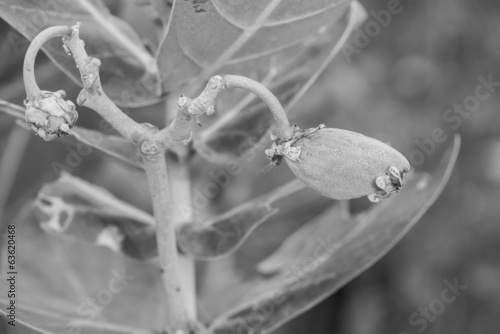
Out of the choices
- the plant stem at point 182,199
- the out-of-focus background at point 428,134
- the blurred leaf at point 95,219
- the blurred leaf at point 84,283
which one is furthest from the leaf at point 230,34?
the out-of-focus background at point 428,134

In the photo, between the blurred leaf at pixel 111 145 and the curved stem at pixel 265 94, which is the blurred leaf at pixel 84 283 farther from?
the curved stem at pixel 265 94

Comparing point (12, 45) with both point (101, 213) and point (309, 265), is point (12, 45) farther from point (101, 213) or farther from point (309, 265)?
point (309, 265)

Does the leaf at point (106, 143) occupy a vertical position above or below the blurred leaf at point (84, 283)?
below

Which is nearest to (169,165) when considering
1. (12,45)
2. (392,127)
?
(12,45)

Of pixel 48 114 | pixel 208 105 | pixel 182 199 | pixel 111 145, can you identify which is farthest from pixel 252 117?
pixel 48 114

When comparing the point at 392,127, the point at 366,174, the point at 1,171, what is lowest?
the point at 366,174

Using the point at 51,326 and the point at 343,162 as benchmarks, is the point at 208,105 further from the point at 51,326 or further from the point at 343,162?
the point at 51,326
